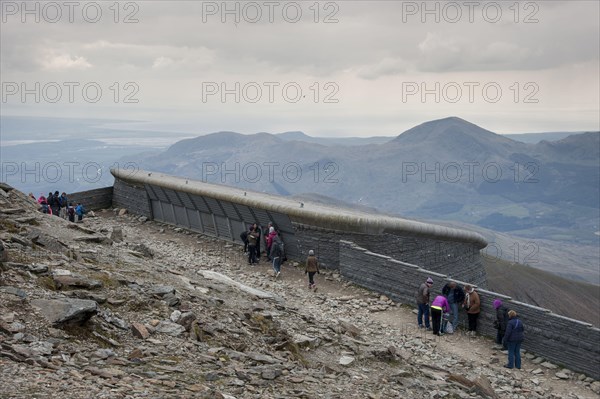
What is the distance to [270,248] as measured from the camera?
70.6 ft

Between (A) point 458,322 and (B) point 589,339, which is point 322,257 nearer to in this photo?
(A) point 458,322

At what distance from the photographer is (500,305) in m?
16.2

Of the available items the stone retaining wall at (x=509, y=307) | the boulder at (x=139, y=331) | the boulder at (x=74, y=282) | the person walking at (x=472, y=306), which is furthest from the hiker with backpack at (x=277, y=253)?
the boulder at (x=139, y=331)

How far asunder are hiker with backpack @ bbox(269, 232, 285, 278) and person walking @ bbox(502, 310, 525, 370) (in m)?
7.99

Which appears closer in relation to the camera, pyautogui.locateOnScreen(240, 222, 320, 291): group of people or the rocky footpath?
the rocky footpath

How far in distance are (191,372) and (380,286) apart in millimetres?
10554

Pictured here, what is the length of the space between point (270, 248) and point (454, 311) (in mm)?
7121

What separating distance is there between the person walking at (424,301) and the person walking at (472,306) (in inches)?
40.4

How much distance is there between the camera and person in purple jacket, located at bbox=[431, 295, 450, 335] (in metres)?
16.4

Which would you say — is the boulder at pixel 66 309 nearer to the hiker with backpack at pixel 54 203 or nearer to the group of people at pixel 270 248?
the group of people at pixel 270 248

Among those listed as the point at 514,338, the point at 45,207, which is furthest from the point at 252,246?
the point at 514,338

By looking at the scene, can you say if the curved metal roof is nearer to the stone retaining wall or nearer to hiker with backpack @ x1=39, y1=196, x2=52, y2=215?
the stone retaining wall

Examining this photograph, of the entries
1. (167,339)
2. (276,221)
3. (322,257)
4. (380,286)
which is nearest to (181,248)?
(276,221)

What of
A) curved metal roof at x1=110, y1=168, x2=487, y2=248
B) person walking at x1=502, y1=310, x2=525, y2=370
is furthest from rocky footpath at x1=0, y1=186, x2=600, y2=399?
curved metal roof at x1=110, y1=168, x2=487, y2=248
